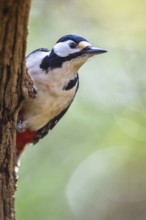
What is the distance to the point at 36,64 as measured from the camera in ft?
11.8

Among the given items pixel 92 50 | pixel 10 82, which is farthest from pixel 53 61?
pixel 10 82

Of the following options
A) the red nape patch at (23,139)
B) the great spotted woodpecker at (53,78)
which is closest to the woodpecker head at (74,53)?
the great spotted woodpecker at (53,78)

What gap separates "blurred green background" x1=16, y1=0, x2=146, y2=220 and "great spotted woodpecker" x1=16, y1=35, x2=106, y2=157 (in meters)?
1.72

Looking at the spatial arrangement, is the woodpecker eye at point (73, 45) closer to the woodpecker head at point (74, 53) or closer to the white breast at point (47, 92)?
the woodpecker head at point (74, 53)

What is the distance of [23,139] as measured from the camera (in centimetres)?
383

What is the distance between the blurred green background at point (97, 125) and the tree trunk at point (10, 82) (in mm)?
2343

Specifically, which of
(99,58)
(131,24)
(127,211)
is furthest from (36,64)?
(127,211)

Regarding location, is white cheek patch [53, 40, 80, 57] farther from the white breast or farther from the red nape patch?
the red nape patch

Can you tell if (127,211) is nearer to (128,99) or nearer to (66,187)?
(66,187)

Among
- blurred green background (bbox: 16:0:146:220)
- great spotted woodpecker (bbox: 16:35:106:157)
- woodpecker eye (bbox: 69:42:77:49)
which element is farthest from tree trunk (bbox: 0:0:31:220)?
blurred green background (bbox: 16:0:146:220)

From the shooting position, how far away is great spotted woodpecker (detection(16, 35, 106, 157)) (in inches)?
139

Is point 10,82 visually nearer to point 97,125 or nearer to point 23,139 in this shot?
point 23,139

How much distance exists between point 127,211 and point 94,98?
1017 mm

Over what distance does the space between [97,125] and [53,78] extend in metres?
2.44
